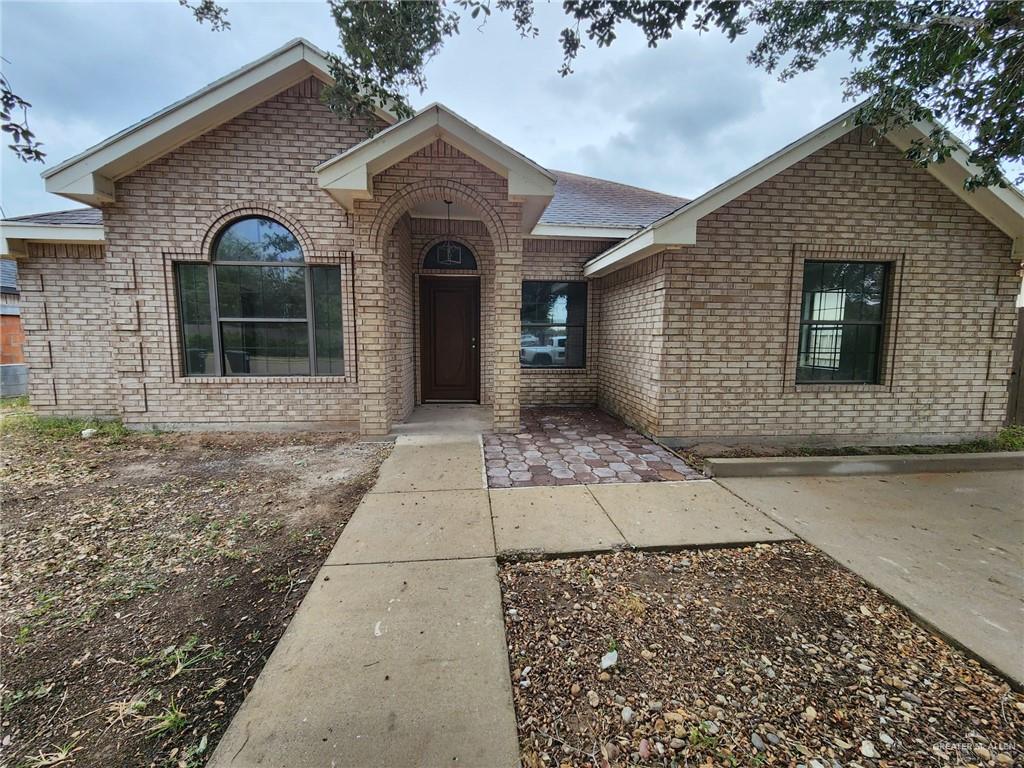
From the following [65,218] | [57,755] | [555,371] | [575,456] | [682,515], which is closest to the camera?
[57,755]

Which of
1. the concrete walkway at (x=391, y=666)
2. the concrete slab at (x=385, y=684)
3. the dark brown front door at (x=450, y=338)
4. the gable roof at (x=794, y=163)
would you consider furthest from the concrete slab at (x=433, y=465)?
the gable roof at (x=794, y=163)

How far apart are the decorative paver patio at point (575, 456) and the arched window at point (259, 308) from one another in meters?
3.03

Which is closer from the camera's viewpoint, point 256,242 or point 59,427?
point 256,242

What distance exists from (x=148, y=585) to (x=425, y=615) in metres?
1.83

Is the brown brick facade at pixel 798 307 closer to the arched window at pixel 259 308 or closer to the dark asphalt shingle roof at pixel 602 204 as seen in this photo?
the dark asphalt shingle roof at pixel 602 204

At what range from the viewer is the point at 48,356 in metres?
6.77

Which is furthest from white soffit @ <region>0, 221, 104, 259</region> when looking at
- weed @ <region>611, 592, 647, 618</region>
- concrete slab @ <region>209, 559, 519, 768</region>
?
weed @ <region>611, 592, 647, 618</region>

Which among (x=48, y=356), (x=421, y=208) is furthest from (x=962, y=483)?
(x=48, y=356)

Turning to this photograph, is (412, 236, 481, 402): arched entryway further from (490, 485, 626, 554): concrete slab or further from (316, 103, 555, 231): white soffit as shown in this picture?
(490, 485, 626, 554): concrete slab

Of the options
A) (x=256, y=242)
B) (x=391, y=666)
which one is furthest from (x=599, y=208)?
(x=391, y=666)

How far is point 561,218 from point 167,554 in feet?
23.5

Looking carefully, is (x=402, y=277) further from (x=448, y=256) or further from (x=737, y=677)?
(x=737, y=677)

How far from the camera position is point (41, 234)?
6289 mm

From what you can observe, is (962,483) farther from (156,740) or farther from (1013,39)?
(156,740)
